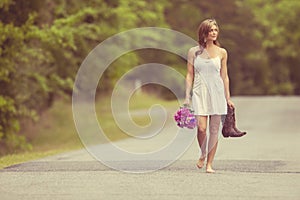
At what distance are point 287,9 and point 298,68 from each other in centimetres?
762

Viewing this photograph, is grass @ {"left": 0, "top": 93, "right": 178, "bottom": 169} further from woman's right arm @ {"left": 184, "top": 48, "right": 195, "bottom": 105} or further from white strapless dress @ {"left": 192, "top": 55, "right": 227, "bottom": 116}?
white strapless dress @ {"left": 192, "top": 55, "right": 227, "bottom": 116}

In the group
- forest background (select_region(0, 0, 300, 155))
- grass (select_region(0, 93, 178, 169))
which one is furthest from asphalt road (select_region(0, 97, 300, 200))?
grass (select_region(0, 93, 178, 169))

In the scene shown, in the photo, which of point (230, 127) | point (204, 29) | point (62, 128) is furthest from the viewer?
point (62, 128)

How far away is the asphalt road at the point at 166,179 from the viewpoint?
919 cm

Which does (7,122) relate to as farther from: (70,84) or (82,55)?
(82,55)

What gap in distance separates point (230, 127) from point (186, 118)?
2.01 ft

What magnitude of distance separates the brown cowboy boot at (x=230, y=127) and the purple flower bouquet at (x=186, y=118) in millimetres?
432

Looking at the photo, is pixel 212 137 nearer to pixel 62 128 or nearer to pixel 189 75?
pixel 189 75

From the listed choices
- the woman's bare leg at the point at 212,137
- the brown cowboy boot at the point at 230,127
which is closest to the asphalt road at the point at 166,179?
the woman's bare leg at the point at 212,137

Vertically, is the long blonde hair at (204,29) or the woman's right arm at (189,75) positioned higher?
the long blonde hair at (204,29)

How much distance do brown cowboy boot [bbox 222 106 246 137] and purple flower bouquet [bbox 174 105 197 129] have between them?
0.43 meters

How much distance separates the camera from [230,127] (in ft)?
36.3

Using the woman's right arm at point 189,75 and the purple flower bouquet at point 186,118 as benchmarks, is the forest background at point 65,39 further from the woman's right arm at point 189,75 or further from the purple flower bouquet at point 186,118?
the purple flower bouquet at point 186,118

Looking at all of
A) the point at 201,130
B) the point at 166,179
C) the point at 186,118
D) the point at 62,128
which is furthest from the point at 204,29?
the point at 62,128
